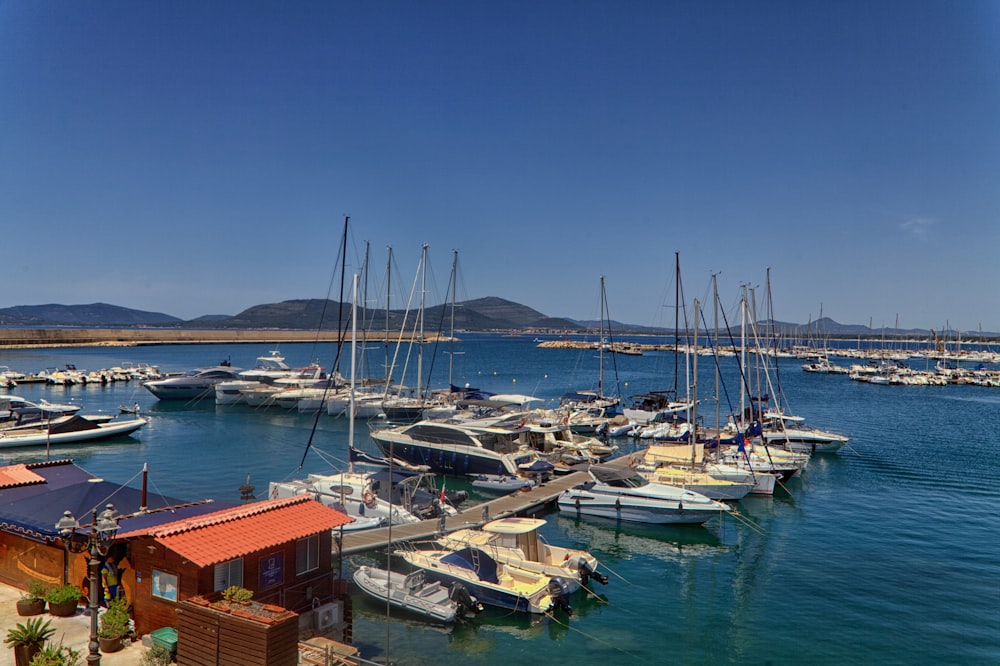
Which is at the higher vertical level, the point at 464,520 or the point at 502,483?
the point at 464,520

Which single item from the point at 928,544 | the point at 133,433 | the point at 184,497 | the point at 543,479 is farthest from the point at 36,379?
the point at 928,544

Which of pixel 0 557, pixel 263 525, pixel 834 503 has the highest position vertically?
pixel 263 525

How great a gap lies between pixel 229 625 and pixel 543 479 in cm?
2669

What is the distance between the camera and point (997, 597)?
2241 cm

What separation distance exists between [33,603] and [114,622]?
2.93 m

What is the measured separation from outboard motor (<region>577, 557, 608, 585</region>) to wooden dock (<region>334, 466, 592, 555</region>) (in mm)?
5294

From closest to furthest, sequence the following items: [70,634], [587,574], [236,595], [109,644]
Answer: [236,595] < [109,644] < [70,634] < [587,574]

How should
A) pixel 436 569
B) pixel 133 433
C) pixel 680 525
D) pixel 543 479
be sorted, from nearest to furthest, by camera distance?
pixel 436 569 < pixel 680 525 < pixel 543 479 < pixel 133 433

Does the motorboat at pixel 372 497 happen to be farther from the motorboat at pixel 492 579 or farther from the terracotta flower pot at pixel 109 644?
the terracotta flower pot at pixel 109 644

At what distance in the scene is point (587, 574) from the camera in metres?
22.4

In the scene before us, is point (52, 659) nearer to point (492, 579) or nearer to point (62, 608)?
point (62, 608)

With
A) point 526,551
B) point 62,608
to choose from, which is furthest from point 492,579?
point 62,608

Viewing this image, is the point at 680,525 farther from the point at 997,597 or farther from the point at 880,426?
the point at 880,426

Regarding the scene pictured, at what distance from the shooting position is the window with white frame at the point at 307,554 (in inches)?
605
